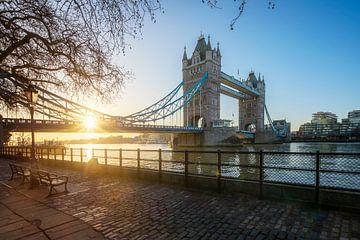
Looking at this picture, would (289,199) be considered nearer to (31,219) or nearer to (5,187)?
(31,219)

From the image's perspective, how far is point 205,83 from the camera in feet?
191

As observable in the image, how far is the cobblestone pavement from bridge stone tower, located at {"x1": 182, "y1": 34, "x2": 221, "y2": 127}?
1989 inches

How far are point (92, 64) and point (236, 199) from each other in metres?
6.59

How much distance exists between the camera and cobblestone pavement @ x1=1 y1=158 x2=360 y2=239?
360cm

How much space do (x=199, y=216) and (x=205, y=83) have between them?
5544cm

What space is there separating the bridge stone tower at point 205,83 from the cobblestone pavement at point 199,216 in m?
50.5

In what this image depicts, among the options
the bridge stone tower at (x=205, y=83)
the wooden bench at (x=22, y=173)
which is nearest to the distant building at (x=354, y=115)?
the bridge stone tower at (x=205, y=83)

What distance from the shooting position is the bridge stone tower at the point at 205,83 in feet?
188

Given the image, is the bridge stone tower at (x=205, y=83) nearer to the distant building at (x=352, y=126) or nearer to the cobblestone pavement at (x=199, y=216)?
the cobblestone pavement at (x=199, y=216)

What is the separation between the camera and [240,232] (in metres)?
3.62

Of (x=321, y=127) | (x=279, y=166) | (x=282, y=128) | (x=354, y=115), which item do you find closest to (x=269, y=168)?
(x=279, y=166)

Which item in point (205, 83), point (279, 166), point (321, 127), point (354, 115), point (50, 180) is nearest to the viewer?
point (50, 180)

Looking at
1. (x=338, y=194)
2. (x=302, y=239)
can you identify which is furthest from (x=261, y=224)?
(x=338, y=194)

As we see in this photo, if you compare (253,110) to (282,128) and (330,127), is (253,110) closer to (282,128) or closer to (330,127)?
(282,128)
